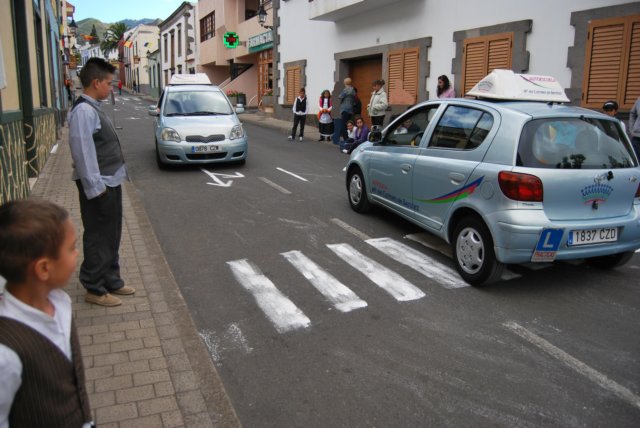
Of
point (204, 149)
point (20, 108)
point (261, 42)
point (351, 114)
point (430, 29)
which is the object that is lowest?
point (204, 149)

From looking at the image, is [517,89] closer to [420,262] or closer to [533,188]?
[533,188]

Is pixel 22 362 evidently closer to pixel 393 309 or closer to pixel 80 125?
pixel 80 125

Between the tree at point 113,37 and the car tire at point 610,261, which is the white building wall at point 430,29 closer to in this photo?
the car tire at point 610,261

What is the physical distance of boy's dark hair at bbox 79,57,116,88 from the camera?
13.0 ft

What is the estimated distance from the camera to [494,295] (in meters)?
4.87

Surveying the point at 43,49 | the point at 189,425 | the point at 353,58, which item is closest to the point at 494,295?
the point at 189,425

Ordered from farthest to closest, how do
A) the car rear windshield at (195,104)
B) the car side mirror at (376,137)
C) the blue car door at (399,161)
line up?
1. the car rear windshield at (195,104)
2. the car side mirror at (376,137)
3. the blue car door at (399,161)

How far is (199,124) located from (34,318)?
9.81m

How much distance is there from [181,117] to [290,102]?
1439 centimetres

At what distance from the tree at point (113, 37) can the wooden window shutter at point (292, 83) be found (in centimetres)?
7713

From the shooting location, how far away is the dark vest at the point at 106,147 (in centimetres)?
409

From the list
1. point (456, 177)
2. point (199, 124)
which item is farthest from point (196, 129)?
point (456, 177)

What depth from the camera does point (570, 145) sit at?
484 cm

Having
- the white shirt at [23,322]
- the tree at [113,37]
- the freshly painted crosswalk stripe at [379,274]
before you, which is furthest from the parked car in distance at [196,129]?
the tree at [113,37]
